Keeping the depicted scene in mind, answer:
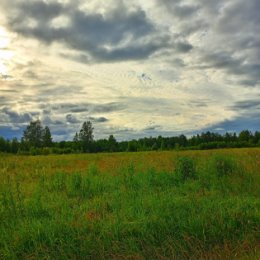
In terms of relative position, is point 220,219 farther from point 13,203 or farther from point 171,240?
point 13,203

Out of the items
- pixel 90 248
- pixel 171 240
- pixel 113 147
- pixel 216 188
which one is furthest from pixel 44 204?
pixel 113 147

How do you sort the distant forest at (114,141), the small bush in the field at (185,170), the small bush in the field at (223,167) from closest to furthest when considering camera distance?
the small bush in the field at (185,170) < the small bush in the field at (223,167) < the distant forest at (114,141)

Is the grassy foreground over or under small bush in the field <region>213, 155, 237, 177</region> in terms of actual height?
under

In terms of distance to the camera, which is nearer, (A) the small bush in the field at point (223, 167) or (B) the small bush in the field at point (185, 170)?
(B) the small bush in the field at point (185, 170)

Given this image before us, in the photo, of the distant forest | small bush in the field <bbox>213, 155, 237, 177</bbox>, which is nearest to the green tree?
the distant forest

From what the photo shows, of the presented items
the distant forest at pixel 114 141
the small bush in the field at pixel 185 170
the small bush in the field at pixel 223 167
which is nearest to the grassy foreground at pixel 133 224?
the small bush in the field at pixel 185 170

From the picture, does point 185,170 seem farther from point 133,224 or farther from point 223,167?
point 133,224

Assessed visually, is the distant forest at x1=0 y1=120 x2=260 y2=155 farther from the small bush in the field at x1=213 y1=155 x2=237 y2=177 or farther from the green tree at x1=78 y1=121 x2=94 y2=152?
the small bush in the field at x1=213 y1=155 x2=237 y2=177

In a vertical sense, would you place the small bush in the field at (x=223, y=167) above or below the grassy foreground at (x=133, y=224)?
above

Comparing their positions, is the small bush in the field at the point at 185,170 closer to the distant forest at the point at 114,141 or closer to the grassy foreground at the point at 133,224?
the grassy foreground at the point at 133,224

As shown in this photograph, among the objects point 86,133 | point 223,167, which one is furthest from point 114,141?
point 223,167

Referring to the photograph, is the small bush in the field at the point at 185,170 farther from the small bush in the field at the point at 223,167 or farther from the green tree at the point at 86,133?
the green tree at the point at 86,133

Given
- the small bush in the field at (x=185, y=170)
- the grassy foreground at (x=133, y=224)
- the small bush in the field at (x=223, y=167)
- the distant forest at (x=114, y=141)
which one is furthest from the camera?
the distant forest at (x=114, y=141)

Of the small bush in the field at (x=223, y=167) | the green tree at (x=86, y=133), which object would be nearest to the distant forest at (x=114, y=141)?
the green tree at (x=86, y=133)
